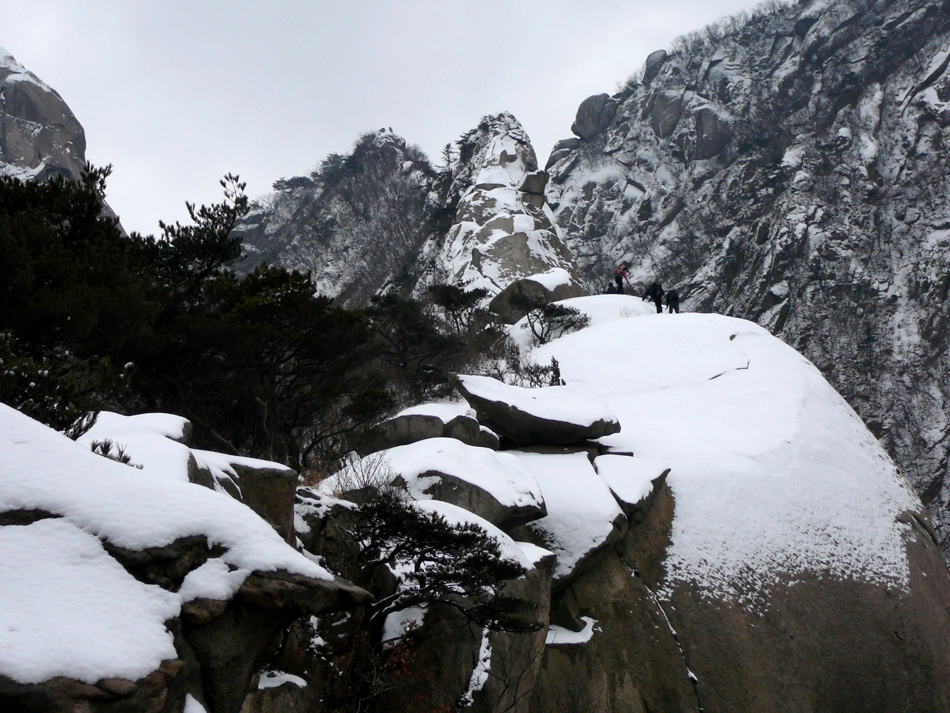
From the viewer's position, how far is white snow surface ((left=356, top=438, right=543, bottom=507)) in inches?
334

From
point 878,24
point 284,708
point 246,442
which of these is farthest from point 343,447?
point 878,24

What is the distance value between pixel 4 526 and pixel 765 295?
36720 millimetres

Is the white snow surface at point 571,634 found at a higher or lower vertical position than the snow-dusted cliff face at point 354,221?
lower

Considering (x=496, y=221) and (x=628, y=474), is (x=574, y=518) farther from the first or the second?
(x=496, y=221)

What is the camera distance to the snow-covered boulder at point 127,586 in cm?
274

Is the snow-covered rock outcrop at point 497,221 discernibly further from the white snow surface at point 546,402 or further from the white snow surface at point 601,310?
the white snow surface at point 546,402

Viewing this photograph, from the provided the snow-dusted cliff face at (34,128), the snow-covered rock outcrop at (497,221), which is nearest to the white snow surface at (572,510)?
the snow-covered rock outcrop at (497,221)

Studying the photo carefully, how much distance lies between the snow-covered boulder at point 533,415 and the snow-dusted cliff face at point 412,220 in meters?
15.7

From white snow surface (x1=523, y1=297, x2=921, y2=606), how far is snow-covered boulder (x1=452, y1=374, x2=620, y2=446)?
0.68m

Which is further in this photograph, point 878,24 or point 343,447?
point 878,24

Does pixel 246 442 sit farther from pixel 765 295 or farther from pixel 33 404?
pixel 765 295

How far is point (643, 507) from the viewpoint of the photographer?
387 inches

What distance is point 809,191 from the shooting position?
38.8 meters

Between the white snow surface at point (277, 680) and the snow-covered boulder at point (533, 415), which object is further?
the snow-covered boulder at point (533, 415)
